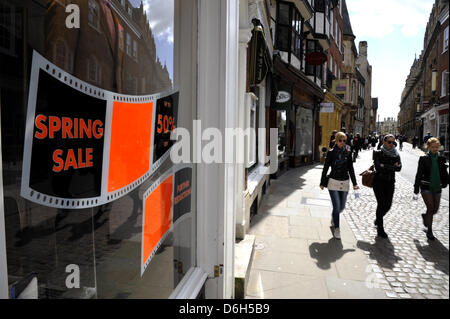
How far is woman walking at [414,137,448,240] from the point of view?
21.1 inches

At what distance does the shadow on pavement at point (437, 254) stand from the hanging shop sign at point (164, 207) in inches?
57.0

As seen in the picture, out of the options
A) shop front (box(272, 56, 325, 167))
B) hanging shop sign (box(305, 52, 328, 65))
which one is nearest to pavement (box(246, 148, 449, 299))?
shop front (box(272, 56, 325, 167))

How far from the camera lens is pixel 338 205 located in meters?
5.34

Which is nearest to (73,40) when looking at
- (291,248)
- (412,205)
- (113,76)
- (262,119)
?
(113,76)

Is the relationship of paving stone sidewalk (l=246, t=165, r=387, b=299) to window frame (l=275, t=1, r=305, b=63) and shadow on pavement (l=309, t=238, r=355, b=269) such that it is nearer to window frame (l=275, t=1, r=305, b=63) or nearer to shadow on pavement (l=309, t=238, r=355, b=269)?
shadow on pavement (l=309, t=238, r=355, b=269)

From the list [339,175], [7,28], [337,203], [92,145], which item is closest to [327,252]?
[337,203]

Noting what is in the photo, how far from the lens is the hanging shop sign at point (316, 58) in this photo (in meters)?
14.5

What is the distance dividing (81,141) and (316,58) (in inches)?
593

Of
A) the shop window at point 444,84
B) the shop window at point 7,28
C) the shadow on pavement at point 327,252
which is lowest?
the shadow on pavement at point 327,252

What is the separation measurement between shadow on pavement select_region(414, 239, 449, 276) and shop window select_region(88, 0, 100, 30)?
146cm

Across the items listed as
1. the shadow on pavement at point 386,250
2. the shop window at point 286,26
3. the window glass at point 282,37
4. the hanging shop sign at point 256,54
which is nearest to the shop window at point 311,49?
the shop window at point 286,26

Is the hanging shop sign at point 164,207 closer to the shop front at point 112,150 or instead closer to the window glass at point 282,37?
the shop front at point 112,150

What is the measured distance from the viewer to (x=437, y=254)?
0.55m
